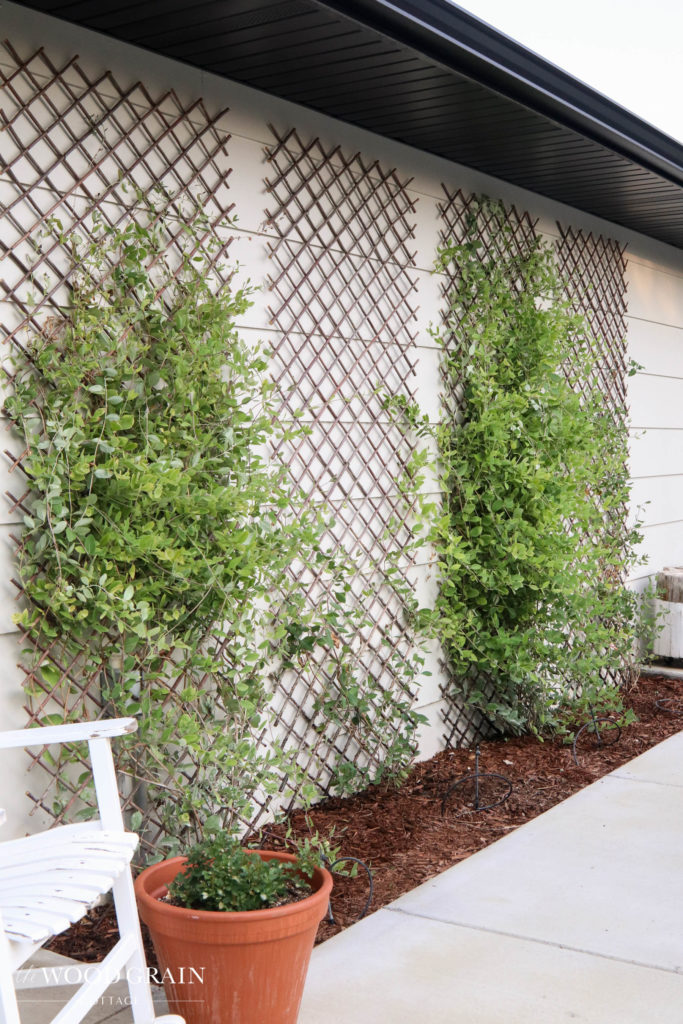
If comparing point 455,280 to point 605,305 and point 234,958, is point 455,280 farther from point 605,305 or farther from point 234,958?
point 234,958

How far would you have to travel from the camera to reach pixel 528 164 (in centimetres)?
425

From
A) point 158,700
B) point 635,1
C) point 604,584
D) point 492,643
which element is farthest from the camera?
point 635,1

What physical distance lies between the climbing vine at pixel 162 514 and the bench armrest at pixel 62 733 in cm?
54

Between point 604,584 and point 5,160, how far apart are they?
11.1ft

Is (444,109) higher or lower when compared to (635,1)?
lower

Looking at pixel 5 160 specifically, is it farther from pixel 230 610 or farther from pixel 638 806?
pixel 638 806

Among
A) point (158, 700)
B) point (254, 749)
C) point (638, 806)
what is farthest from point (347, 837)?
point (638, 806)

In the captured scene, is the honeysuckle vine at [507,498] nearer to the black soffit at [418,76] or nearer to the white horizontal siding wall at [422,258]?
the white horizontal siding wall at [422,258]

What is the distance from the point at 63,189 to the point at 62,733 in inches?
57.1

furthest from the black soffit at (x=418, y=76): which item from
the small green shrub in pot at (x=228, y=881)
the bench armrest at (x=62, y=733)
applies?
the small green shrub in pot at (x=228, y=881)

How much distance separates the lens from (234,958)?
199 cm

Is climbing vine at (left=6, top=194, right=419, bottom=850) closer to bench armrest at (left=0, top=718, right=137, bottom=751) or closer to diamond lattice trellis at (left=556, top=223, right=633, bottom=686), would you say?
bench armrest at (left=0, top=718, right=137, bottom=751)

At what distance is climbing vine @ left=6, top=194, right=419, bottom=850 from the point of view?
8.55 feet

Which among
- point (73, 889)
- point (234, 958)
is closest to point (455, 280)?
point (234, 958)
